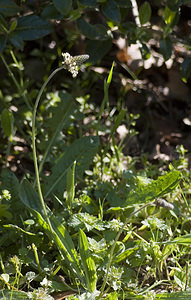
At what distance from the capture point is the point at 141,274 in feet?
5.40

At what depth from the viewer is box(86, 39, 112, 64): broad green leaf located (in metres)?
2.21

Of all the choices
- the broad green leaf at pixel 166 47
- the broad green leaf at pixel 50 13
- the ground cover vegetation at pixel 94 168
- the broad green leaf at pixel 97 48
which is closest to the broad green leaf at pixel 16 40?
the ground cover vegetation at pixel 94 168

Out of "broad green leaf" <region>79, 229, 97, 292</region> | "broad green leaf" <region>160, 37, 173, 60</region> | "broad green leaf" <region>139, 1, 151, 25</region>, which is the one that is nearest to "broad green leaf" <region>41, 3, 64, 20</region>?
"broad green leaf" <region>139, 1, 151, 25</region>

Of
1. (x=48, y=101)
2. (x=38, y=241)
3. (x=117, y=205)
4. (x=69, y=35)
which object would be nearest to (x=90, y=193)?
(x=117, y=205)

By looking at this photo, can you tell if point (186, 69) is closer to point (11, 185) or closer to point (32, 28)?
point (32, 28)

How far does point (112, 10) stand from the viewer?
6.43 ft

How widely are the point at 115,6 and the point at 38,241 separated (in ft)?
3.54

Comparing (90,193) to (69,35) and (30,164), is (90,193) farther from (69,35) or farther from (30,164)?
(69,35)

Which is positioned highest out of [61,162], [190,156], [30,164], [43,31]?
[43,31]

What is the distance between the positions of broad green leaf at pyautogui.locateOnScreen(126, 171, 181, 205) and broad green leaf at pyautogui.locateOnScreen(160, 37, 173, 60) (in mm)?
728

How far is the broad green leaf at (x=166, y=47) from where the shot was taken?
2152mm

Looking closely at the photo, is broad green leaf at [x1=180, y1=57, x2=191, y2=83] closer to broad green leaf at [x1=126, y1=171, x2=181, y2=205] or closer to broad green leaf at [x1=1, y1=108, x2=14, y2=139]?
broad green leaf at [x1=126, y1=171, x2=181, y2=205]

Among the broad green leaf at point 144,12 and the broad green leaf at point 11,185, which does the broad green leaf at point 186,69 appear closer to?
the broad green leaf at point 144,12

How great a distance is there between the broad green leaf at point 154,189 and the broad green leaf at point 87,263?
1.09 ft
